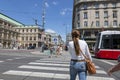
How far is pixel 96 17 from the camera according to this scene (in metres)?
68.5

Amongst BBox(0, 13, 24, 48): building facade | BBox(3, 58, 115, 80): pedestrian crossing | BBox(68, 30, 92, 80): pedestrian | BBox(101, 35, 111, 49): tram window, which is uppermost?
BBox(0, 13, 24, 48): building facade

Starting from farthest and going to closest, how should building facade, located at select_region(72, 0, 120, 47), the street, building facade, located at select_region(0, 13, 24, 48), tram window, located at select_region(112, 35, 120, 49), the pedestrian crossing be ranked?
building facade, located at select_region(0, 13, 24, 48) < building facade, located at select_region(72, 0, 120, 47) < tram window, located at select_region(112, 35, 120, 49) < the pedestrian crossing < the street

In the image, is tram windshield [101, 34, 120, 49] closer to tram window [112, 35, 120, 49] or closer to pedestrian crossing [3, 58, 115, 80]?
tram window [112, 35, 120, 49]

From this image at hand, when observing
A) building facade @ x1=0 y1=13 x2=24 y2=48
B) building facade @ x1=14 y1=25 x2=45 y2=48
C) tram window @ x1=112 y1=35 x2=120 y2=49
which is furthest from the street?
building facade @ x1=14 y1=25 x2=45 y2=48

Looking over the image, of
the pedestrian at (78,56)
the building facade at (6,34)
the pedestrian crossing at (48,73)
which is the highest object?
the building facade at (6,34)

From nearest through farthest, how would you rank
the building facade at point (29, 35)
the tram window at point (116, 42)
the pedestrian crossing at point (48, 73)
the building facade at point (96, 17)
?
the pedestrian crossing at point (48, 73) → the tram window at point (116, 42) → the building facade at point (96, 17) → the building facade at point (29, 35)

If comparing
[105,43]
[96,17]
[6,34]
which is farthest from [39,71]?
[6,34]

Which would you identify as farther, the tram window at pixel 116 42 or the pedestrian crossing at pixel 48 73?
the tram window at pixel 116 42

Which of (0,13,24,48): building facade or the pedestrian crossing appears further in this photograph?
(0,13,24,48): building facade

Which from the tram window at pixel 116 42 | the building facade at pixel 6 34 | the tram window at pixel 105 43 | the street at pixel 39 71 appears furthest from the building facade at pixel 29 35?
the street at pixel 39 71

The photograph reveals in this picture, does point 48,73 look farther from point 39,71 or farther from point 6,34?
point 6,34

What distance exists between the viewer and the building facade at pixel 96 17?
221 ft

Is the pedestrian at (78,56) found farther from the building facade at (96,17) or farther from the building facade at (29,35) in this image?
the building facade at (29,35)

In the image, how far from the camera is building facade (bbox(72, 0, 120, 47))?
221ft
